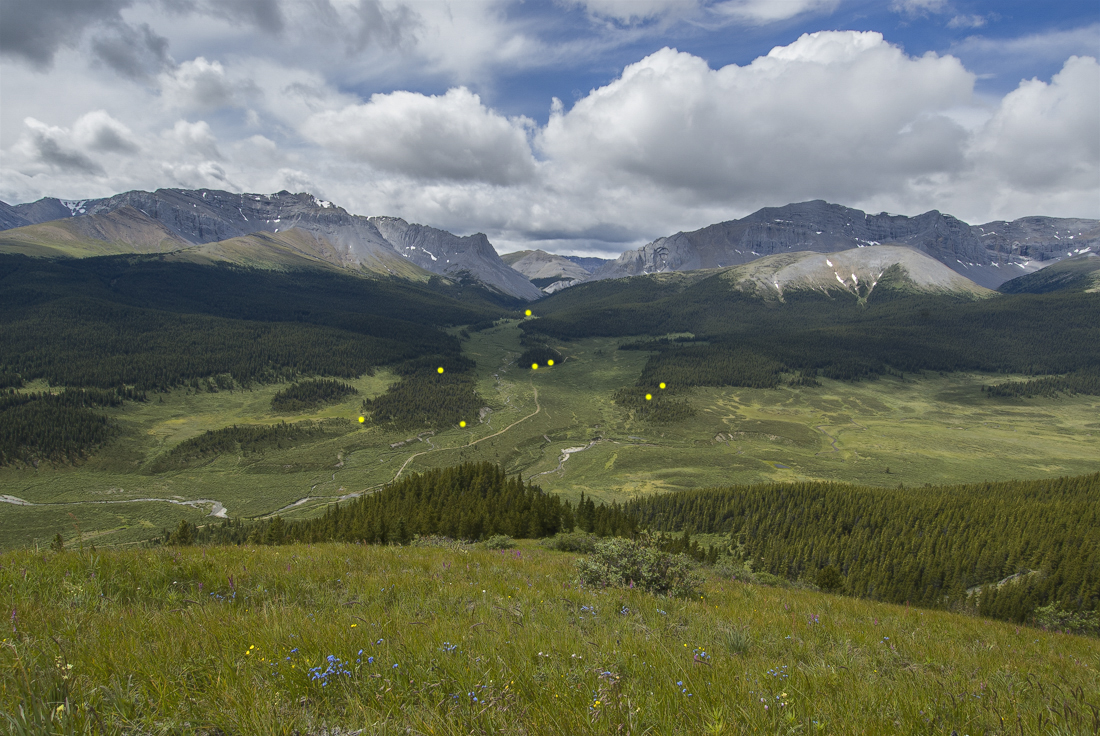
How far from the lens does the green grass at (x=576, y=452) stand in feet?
251

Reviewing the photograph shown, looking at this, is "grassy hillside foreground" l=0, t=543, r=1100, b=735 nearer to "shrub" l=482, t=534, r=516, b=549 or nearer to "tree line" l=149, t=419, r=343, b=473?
"shrub" l=482, t=534, r=516, b=549

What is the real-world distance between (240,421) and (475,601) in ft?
441

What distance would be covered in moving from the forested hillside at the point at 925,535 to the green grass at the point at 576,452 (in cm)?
1827

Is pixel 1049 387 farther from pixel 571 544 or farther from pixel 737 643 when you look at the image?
pixel 737 643

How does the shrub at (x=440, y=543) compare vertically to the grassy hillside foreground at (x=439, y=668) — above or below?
below

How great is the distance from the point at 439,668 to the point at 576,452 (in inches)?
4062

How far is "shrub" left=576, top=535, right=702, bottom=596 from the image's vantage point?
852 centimetres

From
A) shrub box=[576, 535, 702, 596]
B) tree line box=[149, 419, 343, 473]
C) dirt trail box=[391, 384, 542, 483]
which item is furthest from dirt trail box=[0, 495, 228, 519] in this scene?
shrub box=[576, 535, 702, 596]

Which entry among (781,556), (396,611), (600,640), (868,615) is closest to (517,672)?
Answer: (600,640)

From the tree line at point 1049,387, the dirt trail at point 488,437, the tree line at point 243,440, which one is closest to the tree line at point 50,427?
the tree line at point 243,440

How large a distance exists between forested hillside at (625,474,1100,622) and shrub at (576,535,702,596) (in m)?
36.9

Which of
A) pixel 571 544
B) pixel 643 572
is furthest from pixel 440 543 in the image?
pixel 643 572

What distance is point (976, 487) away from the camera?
76.3 metres

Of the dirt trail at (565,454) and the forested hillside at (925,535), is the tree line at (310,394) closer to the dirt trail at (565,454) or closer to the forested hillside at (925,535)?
the dirt trail at (565,454)
